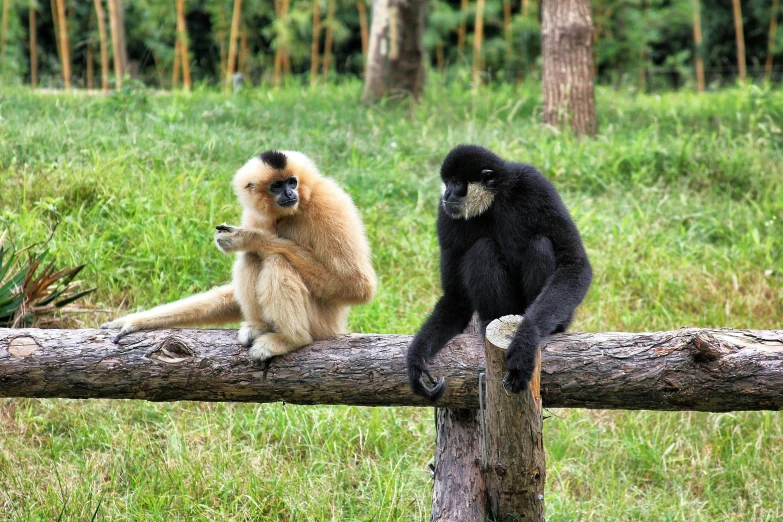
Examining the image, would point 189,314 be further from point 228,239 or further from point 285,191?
point 285,191

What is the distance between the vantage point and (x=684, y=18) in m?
15.4

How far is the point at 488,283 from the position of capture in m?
3.91

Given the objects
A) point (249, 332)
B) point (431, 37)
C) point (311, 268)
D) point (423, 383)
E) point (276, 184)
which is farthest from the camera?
point (431, 37)

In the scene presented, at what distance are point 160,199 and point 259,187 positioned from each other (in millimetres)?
2691

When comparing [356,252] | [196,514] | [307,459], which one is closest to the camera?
[356,252]

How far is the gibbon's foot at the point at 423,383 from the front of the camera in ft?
11.1

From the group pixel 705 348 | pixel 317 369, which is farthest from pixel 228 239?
pixel 705 348

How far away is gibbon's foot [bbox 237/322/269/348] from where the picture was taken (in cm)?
369

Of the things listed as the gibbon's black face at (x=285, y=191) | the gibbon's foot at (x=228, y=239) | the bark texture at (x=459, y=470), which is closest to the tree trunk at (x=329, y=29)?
the gibbon's black face at (x=285, y=191)

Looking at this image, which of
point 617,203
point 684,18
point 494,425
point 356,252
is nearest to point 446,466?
point 494,425

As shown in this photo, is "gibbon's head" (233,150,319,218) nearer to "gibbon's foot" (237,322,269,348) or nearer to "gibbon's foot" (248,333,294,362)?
"gibbon's foot" (237,322,269,348)

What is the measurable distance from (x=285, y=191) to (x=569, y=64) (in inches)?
227

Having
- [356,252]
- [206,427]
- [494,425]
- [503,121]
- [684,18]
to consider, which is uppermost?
[684,18]

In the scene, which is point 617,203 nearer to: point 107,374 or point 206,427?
point 206,427
